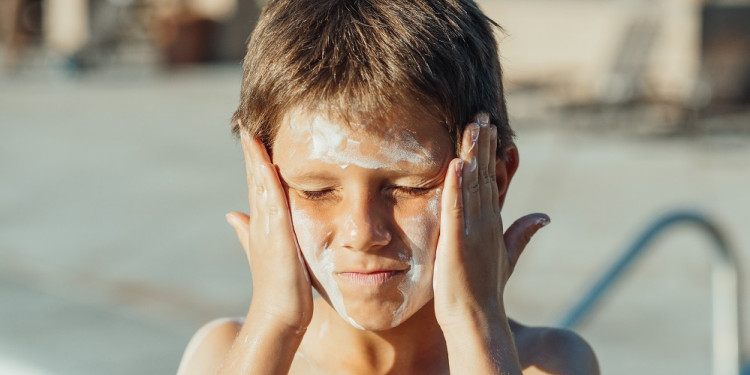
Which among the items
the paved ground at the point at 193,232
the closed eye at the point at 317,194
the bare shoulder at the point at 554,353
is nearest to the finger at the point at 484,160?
the closed eye at the point at 317,194

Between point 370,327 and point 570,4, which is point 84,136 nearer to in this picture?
point 570,4

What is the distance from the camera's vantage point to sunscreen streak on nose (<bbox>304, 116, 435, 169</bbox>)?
1.60 m

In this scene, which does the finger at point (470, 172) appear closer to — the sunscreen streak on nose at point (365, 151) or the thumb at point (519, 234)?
the sunscreen streak on nose at point (365, 151)

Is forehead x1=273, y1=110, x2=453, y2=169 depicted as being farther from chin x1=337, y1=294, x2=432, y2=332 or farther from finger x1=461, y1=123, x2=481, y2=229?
chin x1=337, y1=294, x2=432, y2=332

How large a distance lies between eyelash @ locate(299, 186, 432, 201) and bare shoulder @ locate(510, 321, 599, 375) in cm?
43

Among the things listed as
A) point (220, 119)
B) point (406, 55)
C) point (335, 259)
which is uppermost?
point (406, 55)

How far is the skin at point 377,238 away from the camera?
5.31 ft

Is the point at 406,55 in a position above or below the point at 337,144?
above

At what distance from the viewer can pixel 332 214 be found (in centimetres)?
166

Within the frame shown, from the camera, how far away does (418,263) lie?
1674mm

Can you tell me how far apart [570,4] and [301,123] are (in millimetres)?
12206

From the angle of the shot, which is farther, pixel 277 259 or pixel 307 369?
pixel 307 369

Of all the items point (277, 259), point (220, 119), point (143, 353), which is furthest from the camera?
point (220, 119)

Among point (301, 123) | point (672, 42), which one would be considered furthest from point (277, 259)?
point (672, 42)
